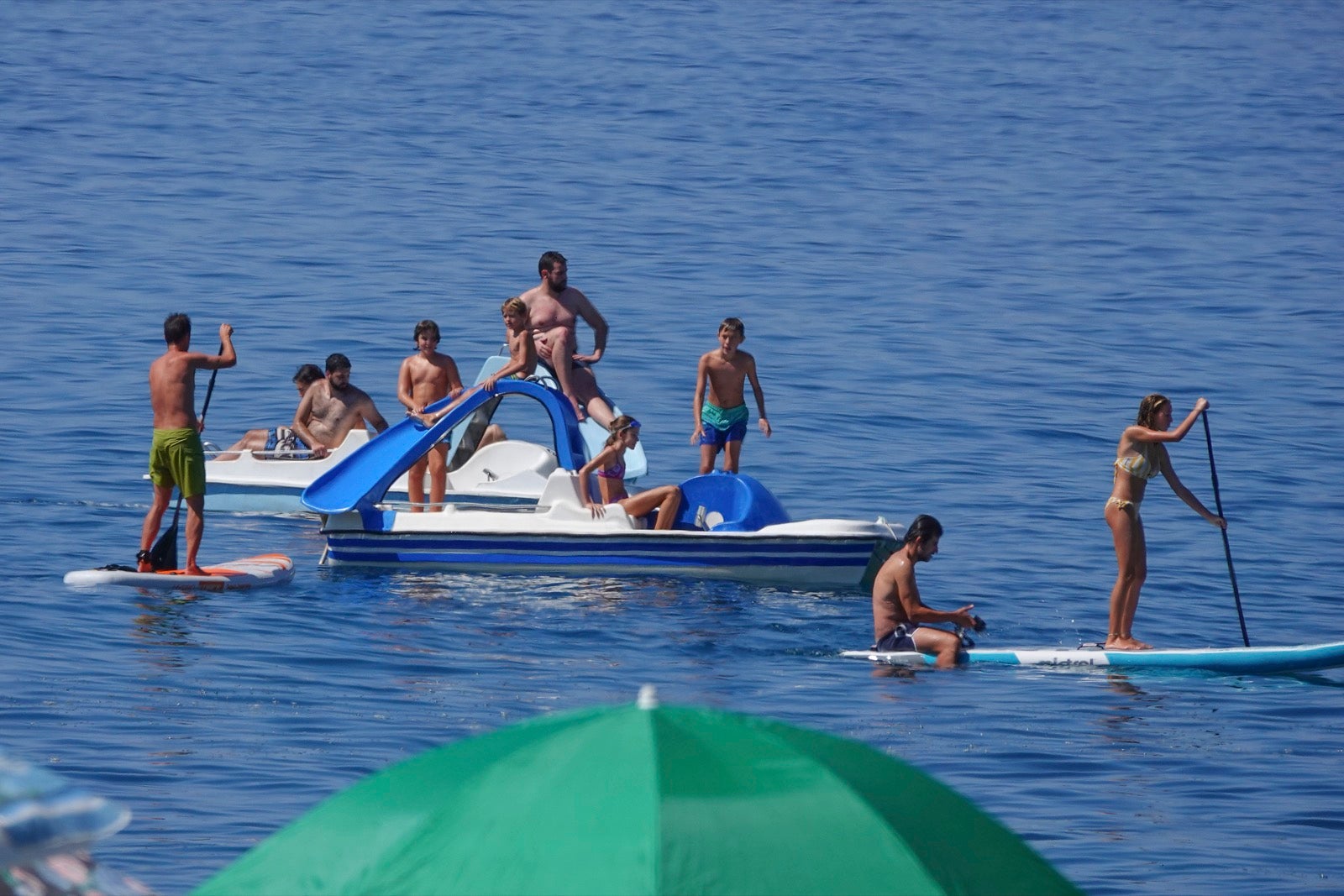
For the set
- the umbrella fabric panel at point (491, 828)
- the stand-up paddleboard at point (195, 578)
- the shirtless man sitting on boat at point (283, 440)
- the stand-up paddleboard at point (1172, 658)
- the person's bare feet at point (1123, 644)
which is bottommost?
the stand-up paddleboard at point (1172, 658)

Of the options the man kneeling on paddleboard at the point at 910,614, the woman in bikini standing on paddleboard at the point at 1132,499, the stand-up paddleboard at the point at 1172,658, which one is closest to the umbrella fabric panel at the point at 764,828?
the man kneeling on paddleboard at the point at 910,614

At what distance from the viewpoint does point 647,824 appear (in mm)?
3859

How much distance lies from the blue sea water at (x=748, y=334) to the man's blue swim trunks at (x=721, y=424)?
1.97 m

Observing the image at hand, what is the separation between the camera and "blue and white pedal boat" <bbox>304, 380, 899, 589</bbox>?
43.6 ft

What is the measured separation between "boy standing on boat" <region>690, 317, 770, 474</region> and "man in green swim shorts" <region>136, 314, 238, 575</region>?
161 inches

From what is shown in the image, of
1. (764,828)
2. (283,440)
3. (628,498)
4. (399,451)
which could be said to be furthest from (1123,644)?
(764,828)

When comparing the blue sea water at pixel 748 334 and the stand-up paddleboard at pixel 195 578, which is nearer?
the blue sea water at pixel 748 334

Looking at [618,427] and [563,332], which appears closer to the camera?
[618,427]

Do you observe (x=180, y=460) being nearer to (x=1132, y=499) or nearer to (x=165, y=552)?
(x=165, y=552)

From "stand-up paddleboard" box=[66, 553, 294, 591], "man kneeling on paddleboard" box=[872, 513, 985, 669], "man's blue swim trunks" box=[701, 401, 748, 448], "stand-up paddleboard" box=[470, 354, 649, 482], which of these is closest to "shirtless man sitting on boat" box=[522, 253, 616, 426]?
"stand-up paddleboard" box=[470, 354, 649, 482]

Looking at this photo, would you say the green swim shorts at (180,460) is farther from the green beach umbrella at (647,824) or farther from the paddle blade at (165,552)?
the green beach umbrella at (647,824)

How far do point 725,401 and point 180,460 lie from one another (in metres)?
4.57

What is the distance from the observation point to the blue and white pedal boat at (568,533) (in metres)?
13.3

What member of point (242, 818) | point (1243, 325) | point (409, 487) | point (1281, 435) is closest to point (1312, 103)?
point (1243, 325)
